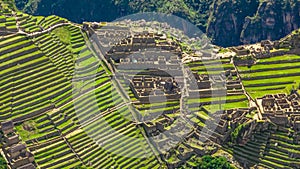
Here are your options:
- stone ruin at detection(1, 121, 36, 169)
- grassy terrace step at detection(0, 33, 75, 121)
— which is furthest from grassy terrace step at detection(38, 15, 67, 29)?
stone ruin at detection(1, 121, 36, 169)

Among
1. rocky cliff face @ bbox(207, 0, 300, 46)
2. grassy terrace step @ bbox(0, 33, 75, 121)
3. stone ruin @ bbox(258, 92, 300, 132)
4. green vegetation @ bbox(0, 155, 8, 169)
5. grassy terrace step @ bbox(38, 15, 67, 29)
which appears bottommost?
rocky cliff face @ bbox(207, 0, 300, 46)

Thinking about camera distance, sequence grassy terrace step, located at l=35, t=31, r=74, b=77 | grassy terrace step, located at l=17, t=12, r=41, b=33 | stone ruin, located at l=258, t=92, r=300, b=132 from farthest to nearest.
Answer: grassy terrace step, located at l=17, t=12, r=41, b=33, grassy terrace step, located at l=35, t=31, r=74, b=77, stone ruin, located at l=258, t=92, r=300, b=132

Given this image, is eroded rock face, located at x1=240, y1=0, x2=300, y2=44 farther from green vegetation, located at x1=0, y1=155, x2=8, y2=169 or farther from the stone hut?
green vegetation, located at x1=0, y1=155, x2=8, y2=169

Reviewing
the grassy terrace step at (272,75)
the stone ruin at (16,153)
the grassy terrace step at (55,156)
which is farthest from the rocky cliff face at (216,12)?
the stone ruin at (16,153)

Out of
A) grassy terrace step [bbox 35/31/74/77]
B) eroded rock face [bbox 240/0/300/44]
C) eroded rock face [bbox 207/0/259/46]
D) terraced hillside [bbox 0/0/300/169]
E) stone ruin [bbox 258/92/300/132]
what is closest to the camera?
terraced hillside [bbox 0/0/300/169]

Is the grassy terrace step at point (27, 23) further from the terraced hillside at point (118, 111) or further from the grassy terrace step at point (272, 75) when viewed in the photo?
the grassy terrace step at point (272, 75)

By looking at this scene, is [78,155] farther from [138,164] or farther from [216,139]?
[216,139]

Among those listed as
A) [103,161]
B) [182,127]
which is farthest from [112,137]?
[182,127]
